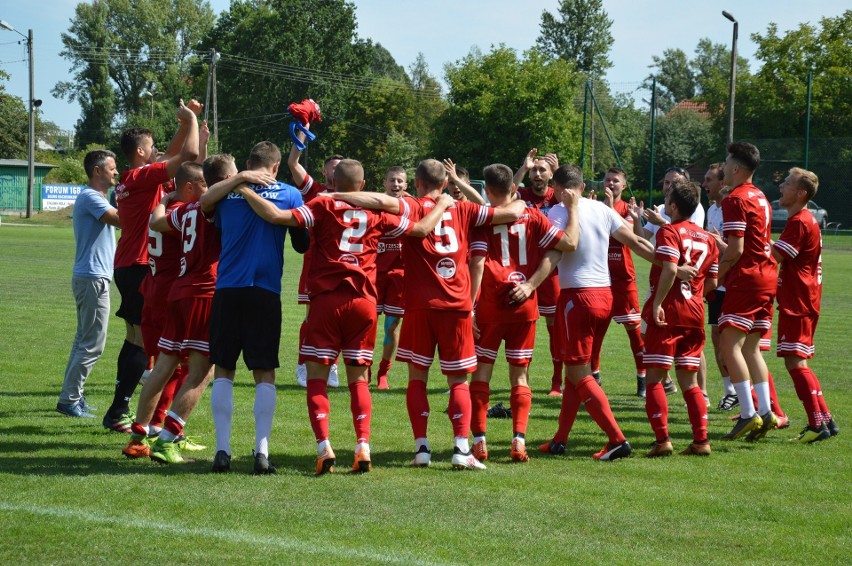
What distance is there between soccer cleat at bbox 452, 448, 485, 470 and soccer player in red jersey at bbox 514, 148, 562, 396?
10.1ft

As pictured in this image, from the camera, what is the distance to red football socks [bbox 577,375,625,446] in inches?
285

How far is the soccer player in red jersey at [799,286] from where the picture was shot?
839 cm

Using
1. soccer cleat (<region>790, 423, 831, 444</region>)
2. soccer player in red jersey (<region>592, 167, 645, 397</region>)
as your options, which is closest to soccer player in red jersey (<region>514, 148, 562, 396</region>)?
soccer player in red jersey (<region>592, 167, 645, 397</region>)

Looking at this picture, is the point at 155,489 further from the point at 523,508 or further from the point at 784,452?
the point at 784,452

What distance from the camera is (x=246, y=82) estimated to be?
74.3 meters

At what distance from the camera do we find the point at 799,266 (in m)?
8.55

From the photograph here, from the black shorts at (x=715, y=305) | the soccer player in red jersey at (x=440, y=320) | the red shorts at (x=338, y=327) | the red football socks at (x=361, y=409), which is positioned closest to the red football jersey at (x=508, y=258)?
the soccer player in red jersey at (x=440, y=320)

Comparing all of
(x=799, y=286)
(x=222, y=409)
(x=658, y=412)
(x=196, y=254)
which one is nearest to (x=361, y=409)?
(x=222, y=409)

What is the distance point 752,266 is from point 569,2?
90.2 metres

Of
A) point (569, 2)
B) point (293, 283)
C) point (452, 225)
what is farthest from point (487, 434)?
point (569, 2)

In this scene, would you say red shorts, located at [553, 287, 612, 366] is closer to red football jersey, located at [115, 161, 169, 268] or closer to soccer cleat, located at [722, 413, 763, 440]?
soccer cleat, located at [722, 413, 763, 440]

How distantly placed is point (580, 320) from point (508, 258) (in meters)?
0.75

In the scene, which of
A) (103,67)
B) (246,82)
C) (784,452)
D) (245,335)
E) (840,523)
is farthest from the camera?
(103,67)

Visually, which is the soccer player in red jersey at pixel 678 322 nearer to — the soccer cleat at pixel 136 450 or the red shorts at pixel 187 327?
the red shorts at pixel 187 327
